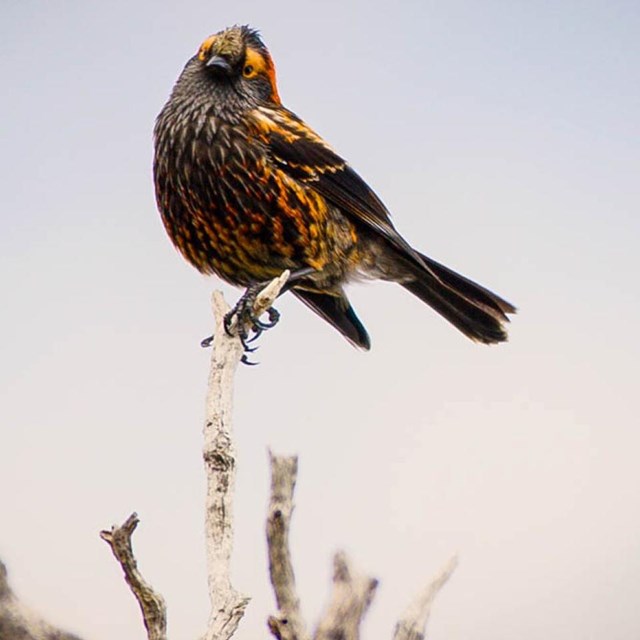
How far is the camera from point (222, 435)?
2984mm

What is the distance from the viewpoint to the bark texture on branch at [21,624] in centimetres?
353

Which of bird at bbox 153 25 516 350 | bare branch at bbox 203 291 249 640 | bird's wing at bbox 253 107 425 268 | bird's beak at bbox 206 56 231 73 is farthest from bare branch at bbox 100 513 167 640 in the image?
bird's beak at bbox 206 56 231 73

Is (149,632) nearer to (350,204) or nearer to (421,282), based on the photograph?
Result: (350,204)

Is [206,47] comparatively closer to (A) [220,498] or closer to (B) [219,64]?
(B) [219,64]

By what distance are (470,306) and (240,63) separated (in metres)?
1.41

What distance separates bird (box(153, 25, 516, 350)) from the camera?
13.1ft

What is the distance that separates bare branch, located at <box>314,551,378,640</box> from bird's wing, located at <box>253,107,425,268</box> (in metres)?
1.48

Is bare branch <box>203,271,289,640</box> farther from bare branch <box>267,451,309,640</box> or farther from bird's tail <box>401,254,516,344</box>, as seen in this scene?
bird's tail <box>401,254,516,344</box>

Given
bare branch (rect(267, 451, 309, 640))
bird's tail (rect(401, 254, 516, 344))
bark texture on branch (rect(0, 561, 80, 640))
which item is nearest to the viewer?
bare branch (rect(267, 451, 309, 640))

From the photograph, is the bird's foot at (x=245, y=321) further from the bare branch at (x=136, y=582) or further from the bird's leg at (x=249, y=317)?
the bare branch at (x=136, y=582)

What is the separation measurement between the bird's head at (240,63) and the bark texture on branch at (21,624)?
1.96 m

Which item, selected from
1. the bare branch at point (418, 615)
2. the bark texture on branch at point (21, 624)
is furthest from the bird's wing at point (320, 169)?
the bark texture on branch at point (21, 624)

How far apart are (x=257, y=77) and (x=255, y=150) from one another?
32cm

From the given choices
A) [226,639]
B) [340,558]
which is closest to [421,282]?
[340,558]
